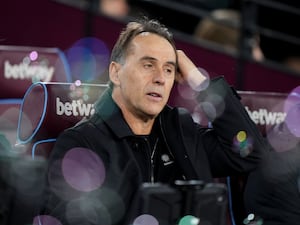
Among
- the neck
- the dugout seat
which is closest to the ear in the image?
the neck

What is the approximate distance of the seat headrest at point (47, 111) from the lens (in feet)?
9.58

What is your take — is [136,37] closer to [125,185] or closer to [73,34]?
[125,185]

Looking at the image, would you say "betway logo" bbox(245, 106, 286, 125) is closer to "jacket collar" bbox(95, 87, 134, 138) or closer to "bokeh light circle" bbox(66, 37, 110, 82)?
"jacket collar" bbox(95, 87, 134, 138)

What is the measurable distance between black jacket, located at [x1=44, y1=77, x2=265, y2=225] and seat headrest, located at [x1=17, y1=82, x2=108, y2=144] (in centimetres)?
24

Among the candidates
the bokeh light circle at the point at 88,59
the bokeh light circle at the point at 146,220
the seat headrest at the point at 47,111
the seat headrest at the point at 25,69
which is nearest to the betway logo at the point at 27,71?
the seat headrest at the point at 25,69

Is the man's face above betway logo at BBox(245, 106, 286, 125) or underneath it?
above

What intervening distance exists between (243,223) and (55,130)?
815 mm

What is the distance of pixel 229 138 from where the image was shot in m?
2.89

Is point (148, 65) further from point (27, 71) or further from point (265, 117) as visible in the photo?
point (27, 71)

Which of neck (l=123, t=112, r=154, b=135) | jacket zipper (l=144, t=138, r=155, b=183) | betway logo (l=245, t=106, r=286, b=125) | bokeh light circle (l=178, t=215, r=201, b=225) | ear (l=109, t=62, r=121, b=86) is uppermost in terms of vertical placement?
ear (l=109, t=62, r=121, b=86)

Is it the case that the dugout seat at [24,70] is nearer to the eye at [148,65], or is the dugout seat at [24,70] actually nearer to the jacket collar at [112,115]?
the jacket collar at [112,115]

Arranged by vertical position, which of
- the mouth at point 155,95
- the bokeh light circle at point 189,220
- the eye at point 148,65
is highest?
the eye at point 148,65

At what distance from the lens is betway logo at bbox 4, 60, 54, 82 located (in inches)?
167

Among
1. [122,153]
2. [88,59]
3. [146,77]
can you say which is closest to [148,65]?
[146,77]
